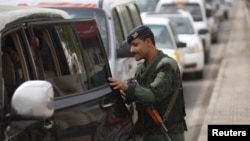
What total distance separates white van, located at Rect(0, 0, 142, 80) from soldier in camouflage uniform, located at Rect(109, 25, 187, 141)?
3.14 m

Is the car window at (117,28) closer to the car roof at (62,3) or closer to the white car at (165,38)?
the car roof at (62,3)

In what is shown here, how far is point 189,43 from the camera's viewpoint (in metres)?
17.1

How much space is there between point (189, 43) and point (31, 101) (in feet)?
45.6

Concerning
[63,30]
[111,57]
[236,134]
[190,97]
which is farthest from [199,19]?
[63,30]

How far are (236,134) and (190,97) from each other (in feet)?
26.4

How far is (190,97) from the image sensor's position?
14133 mm

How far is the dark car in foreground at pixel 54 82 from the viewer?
135 inches

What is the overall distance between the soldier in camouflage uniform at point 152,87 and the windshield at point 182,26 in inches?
521

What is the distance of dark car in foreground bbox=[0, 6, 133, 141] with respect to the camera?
3.43m

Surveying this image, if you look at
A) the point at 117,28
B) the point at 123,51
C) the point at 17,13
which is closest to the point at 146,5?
the point at 117,28

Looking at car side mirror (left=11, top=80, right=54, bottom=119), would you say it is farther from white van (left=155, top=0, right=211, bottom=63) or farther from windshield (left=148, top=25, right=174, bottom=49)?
white van (left=155, top=0, right=211, bottom=63)

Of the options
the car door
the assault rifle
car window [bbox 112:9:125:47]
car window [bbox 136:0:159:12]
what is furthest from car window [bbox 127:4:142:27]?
car window [bbox 136:0:159:12]

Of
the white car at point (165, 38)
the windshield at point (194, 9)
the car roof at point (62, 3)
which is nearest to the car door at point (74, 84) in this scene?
the car roof at point (62, 3)

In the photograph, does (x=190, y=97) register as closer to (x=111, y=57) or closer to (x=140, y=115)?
(x=111, y=57)
